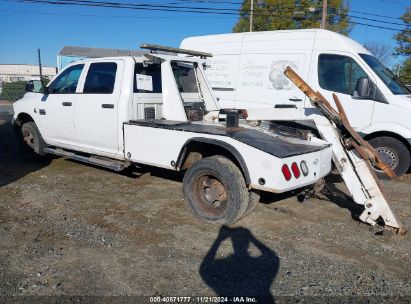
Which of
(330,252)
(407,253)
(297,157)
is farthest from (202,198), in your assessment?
(407,253)

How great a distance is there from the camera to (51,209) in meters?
5.11

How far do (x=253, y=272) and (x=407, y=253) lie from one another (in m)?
→ 1.75

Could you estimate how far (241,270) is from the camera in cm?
359

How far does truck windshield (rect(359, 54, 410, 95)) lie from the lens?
23.4ft

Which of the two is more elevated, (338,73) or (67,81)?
(338,73)

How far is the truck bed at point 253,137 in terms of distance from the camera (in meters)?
4.12

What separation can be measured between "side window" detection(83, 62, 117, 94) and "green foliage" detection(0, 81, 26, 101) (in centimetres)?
2231

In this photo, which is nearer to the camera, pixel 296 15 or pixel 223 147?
pixel 223 147

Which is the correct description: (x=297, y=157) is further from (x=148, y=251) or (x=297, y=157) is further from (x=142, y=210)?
(x=142, y=210)

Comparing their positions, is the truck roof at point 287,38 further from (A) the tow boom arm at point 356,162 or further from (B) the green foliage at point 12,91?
(B) the green foliage at point 12,91

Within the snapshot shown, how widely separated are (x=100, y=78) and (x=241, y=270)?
3.88 m

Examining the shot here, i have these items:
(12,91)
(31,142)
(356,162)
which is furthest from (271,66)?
(12,91)

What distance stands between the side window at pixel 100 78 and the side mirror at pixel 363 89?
14.1 ft

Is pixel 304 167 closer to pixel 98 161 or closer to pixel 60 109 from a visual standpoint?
pixel 98 161
